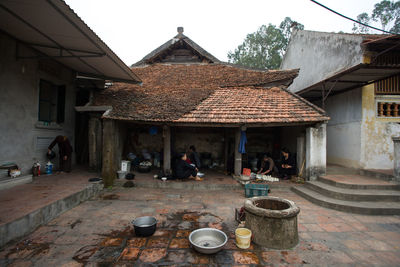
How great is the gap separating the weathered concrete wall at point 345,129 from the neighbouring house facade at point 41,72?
32.1ft

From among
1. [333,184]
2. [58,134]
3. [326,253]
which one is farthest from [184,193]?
[58,134]

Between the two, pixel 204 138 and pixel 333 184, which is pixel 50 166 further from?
pixel 333 184

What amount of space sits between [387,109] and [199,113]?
801 centimetres

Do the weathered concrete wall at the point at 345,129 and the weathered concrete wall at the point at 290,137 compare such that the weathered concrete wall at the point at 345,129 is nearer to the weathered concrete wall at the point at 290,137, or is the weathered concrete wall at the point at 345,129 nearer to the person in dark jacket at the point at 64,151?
the weathered concrete wall at the point at 290,137

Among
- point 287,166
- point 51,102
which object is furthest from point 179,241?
point 51,102

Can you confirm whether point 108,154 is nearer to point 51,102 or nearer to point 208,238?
point 51,102

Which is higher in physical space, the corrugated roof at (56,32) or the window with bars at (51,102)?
the corrugated roof at (56,32)

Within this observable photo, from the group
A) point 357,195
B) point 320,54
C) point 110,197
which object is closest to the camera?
point 357,195

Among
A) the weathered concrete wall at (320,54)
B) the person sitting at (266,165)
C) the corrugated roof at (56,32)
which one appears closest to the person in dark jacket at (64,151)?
the corrugated roof at (56,32)

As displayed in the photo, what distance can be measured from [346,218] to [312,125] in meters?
3.69

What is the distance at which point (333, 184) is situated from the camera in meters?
6.71

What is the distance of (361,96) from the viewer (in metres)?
8.34

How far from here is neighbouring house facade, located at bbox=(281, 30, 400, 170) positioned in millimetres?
6762

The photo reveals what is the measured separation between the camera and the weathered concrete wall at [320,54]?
802 cm
